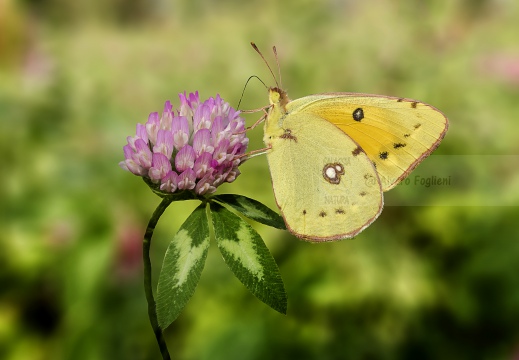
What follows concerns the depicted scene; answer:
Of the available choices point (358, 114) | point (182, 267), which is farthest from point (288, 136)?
point (182, 267)

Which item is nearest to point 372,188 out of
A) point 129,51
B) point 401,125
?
point 401,125

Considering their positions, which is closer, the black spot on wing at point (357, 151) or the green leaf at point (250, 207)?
the green leaf at point (250, 207)

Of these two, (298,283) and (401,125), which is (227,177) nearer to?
(401,125)

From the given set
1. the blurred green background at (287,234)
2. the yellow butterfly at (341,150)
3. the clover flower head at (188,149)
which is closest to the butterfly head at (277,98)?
the yellow butterfly at (341,150)

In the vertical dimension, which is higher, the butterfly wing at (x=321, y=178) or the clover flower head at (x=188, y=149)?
the clover flower head at (x=188, y=149)

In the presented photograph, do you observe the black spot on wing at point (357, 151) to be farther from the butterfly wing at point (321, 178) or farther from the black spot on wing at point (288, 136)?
the black spot on wing at point (288, 136)

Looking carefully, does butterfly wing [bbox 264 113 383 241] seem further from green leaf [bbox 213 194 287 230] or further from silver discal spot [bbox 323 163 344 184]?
green leaf [bbox 213 194 287 230]

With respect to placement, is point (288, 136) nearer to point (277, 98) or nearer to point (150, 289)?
point (277, 98)
